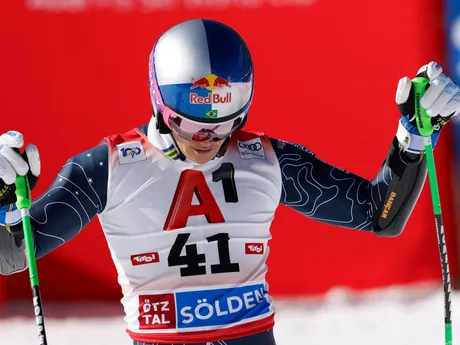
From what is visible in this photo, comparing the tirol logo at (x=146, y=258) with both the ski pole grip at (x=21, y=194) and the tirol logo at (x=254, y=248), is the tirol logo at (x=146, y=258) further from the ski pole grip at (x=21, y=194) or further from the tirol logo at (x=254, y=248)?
the ski pole grip at (x=21, y=194)

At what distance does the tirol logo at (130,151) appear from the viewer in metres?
3.10

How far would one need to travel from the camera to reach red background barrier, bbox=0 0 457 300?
6.27 metres

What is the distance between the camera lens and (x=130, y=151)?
311 centimetres

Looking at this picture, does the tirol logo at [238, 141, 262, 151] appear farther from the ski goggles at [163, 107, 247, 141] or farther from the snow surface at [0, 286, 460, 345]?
the snow surface at [0, 286, 460, 345]

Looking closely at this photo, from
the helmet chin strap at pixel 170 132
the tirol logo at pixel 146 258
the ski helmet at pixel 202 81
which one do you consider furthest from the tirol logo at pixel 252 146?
the tirol logo at pixel 146 258

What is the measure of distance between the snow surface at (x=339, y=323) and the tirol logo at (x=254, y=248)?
2.52 meters

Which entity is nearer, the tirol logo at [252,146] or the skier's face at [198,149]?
the skier's face at [198,149]

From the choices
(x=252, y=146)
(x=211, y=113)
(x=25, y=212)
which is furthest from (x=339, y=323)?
(x=25, y=212)

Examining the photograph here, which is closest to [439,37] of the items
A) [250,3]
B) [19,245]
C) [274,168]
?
[250,3]

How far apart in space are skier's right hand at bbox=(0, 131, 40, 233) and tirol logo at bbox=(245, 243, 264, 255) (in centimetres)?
70

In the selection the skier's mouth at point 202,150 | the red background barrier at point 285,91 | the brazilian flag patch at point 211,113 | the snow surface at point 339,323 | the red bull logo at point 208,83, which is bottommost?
the snow surface at point 339,323

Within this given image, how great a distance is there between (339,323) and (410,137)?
10.2 feet

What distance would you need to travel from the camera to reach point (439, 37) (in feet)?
20.5

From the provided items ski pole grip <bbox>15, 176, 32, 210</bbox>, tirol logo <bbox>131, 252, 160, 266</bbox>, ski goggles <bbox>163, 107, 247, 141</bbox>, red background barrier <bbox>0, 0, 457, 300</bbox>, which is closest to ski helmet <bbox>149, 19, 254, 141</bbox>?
ski goggles <bbox>163, 107, 247, 141</bbox>
